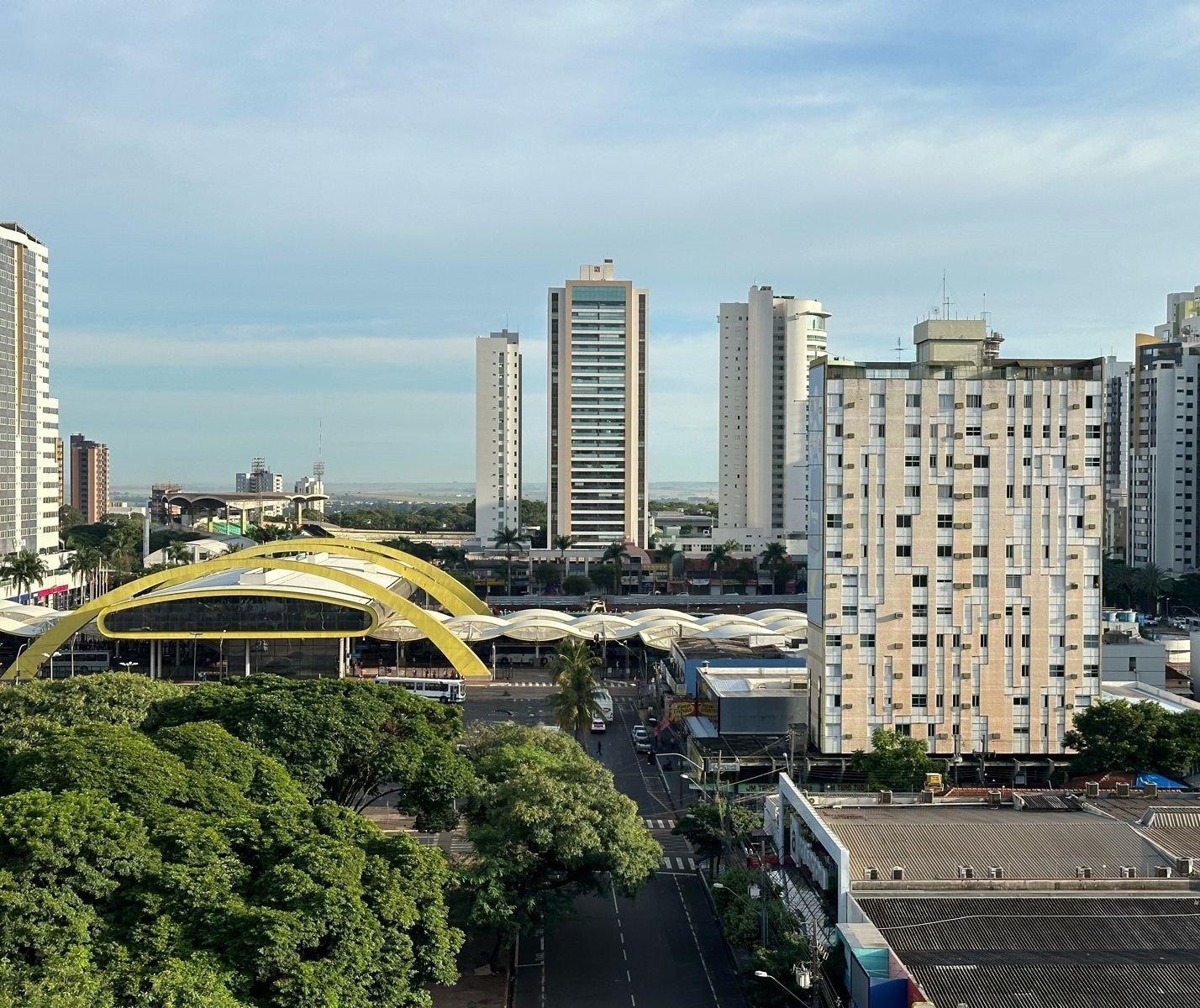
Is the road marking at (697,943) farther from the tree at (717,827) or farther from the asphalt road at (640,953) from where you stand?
the tree at (717,827)

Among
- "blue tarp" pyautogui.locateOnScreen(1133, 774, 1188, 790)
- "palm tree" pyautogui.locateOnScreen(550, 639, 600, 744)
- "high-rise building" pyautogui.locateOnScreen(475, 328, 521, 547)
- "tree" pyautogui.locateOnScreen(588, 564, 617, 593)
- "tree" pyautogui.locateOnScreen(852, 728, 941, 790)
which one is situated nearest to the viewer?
"blue tarp" pyautogui.locateOnScreen(1133, 774, 1188, 790)

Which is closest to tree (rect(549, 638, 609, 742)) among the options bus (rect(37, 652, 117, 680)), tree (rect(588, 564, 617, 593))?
bus (rect(37, 652, 117, 680))

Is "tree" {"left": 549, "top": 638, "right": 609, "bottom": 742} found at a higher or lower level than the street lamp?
higher

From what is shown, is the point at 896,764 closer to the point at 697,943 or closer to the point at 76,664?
the point at 697,943

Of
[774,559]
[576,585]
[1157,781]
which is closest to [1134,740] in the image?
[1157,781]

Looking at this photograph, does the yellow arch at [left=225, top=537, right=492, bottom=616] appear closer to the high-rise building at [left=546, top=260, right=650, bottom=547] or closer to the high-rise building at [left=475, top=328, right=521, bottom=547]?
the high-rise building at [left=546, top=260, right=650, bottom=547]

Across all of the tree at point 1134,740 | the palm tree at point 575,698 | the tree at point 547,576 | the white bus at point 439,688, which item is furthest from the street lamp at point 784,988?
the tree at point 547,576
